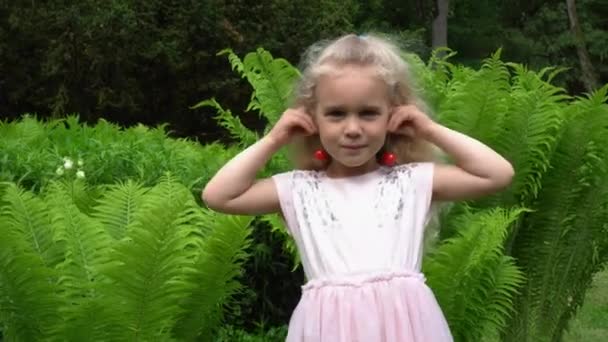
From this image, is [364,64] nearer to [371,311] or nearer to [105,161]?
[371,311]

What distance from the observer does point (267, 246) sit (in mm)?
5566

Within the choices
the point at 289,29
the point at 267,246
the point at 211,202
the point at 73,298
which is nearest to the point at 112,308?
the point at 73,298

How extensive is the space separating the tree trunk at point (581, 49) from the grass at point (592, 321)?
80.5 ft

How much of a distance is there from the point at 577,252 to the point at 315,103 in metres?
3.22

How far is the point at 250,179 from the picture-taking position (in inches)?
118

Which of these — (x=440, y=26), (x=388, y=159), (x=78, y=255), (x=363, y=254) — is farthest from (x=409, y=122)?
(x=440, y=26)

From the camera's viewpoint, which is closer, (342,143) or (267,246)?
(342,143)

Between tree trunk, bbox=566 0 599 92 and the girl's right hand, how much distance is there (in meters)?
31.2

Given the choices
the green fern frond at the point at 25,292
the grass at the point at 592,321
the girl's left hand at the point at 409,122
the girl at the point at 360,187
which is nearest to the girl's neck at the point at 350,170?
the girl at the point at 360,187

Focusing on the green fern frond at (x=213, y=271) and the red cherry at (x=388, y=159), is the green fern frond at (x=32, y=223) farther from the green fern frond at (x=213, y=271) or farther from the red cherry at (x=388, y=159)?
the red cherry at (x=388, y=159)

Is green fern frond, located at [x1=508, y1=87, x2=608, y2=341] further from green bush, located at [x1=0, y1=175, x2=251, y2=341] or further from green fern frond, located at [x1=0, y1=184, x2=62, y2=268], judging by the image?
green fern frond, located at [x1=0, y1=184, x2=62, y2=268]

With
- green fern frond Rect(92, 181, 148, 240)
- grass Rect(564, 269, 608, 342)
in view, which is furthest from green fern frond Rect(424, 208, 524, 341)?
grass Rect(564, 269, 608, 342)

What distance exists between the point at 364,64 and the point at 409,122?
195 mm

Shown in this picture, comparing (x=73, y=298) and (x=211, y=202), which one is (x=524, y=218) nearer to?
(x=73, y=298)
